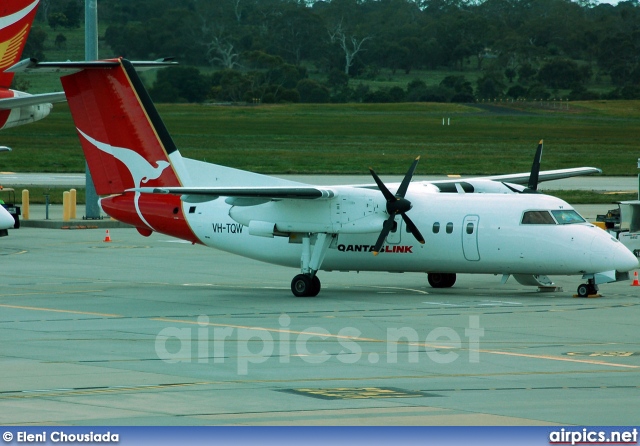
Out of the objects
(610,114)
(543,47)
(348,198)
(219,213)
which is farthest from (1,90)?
(543,47)

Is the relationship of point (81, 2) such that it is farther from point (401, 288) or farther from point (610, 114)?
point (401, 288)

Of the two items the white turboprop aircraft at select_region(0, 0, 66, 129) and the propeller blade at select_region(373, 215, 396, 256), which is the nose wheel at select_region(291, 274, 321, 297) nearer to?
the propeller blade at select_region(373, 215, 396, 256)

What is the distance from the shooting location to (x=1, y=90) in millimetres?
40500

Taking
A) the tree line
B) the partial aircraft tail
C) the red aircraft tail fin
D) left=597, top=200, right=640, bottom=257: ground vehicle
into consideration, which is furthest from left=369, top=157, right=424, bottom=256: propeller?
the tree line

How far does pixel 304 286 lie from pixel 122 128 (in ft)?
22.3

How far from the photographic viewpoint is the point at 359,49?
167 metres

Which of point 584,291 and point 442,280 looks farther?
point 442,280

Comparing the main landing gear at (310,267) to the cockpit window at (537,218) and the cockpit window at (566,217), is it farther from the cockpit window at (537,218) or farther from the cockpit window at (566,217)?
the cockpit window at (566,217)

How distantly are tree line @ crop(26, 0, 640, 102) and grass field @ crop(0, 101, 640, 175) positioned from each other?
278 inches

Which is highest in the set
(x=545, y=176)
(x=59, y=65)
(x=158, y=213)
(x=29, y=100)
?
(x=59, y=65)

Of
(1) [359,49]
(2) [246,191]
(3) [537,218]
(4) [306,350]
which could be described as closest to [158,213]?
(2) [246,191]

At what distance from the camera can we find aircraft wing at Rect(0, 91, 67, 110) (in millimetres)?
36500

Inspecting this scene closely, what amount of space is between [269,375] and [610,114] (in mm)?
117713

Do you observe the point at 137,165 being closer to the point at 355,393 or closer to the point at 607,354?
the point at 607,354
